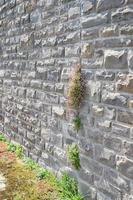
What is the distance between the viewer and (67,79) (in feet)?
14.9

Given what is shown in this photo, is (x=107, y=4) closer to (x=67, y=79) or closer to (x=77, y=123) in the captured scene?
(x=67, y=79)

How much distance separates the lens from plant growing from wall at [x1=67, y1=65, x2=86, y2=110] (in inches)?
162

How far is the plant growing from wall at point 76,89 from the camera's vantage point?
411cm

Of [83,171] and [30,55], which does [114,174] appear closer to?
[83,171]

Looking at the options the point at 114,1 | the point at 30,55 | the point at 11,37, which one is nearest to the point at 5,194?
the point at 30,55

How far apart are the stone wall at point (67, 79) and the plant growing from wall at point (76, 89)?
0.30 feet

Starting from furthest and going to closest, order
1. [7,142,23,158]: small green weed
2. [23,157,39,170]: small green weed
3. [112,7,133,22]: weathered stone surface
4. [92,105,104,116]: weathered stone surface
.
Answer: [7,142,23,158]: small green weed → [23,157,39,170]: small green weed → [92,105,104,116]: weathered stone surface → [112,7,133,22]: weathered stone surface

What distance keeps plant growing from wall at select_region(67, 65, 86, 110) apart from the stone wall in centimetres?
9

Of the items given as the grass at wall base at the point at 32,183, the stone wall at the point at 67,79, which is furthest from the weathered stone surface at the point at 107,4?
the grass at wall base at the point at 32,183

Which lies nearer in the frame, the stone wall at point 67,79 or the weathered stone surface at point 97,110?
the stone wall at point 67,79

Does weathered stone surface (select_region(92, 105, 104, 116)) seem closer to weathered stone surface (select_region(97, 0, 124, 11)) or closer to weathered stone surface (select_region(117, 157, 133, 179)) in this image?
weathered stone surface (select_region(117, 157, 133, 179))

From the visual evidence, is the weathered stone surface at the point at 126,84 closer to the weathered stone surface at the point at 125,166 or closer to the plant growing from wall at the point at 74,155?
the weathered stone surface at the point at 125,166

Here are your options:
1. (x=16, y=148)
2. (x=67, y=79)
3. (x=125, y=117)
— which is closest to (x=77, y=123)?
(x=67, y=79)

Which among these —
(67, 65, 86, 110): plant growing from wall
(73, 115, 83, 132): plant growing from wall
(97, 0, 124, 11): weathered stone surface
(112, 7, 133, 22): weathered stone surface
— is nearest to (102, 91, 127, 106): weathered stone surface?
(67, 65, 86, 110): plant growing from wall
